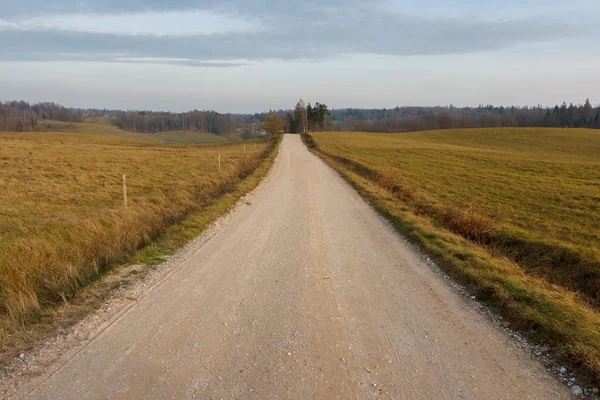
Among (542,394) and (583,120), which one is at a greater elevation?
(583,120)

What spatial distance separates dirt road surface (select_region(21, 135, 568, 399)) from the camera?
3861mm

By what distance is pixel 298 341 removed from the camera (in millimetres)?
4719

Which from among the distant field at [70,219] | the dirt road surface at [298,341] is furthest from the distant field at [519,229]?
the distant field at [70,219]

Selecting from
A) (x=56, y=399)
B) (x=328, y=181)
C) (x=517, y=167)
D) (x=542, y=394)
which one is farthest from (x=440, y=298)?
(x=517, y=167)

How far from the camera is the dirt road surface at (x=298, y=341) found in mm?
3861

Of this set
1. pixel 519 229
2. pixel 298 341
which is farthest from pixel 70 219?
pixel 519 229

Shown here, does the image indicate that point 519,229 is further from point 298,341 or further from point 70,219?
point 70,219

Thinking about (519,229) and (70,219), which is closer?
(70,219)

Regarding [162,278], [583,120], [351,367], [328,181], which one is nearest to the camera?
[351,367]

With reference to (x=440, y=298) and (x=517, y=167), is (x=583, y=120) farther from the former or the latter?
(x=440, y=298)

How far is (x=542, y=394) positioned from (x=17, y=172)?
992 inches

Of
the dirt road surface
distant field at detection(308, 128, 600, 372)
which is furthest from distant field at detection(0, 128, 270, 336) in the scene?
distant field at detection(308, 128, 600, 372)

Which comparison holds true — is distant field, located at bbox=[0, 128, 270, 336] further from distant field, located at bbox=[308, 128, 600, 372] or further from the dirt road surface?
distant field, located at bbox=[308, 128, 600, 372]

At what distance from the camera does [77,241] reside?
8445 millimetres
